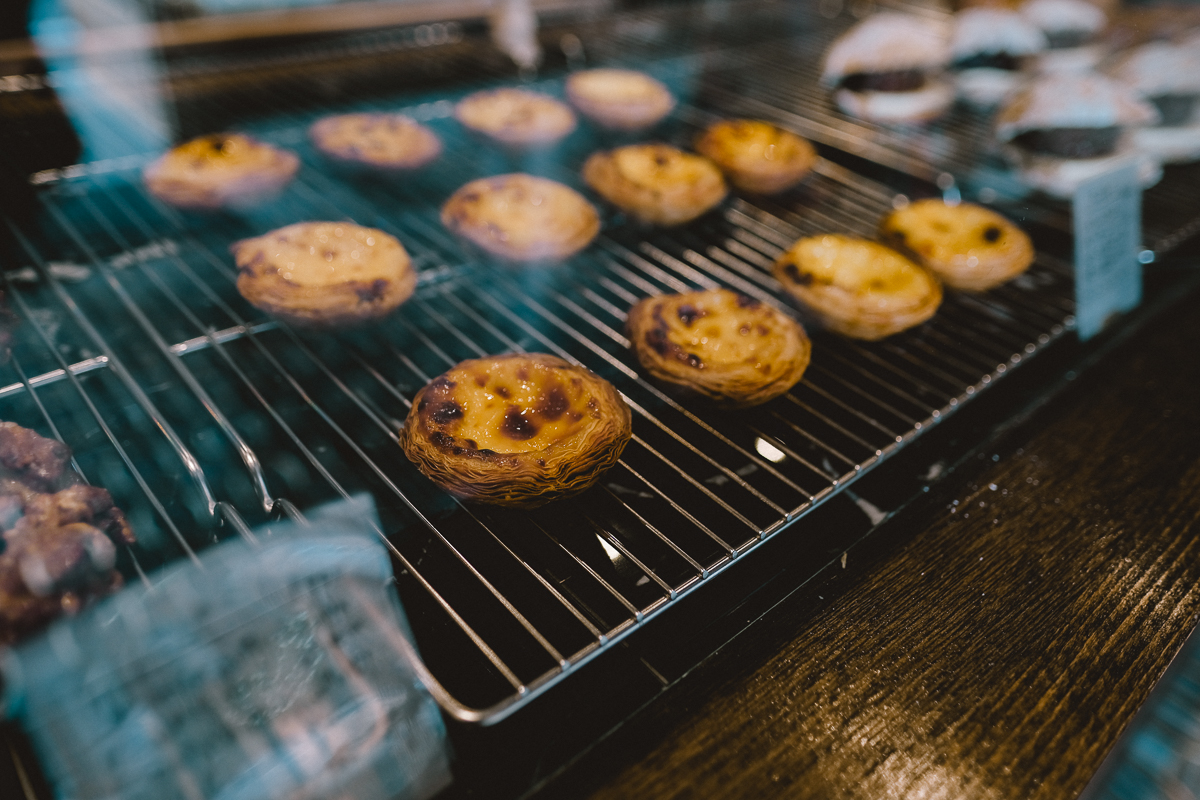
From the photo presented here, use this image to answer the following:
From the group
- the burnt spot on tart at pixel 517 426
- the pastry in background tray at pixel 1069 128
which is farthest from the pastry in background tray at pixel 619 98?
the burnt spot on tart at pixel 517 426

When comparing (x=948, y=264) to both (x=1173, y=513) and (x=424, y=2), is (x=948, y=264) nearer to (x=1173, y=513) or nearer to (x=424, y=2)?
(x=1173, y=513)

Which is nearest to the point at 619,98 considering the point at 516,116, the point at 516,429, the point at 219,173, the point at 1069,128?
the point at 516,116

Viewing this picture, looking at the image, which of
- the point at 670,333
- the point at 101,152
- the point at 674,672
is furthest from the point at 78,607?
the point at 101,152

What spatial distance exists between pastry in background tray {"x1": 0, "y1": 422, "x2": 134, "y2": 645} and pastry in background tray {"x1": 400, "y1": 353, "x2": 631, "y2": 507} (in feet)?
2.39

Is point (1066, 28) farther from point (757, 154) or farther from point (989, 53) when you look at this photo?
point (757, 154)

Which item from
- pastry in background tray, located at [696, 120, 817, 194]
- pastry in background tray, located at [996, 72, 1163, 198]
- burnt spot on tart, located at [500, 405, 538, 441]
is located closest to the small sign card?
pastry in background tray, located at [996, 72, 1163, 198]

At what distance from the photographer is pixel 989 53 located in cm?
495

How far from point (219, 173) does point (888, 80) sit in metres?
3.83

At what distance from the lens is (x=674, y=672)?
5.83ft

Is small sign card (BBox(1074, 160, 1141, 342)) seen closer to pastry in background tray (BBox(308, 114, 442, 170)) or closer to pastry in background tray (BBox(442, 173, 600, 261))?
pastry in background tray (BBox(442, 173, 600, 261))

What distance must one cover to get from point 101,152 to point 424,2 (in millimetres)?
2346

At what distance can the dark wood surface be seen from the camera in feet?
5.27

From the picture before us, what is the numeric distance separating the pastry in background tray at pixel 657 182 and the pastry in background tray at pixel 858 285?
0.57 metres

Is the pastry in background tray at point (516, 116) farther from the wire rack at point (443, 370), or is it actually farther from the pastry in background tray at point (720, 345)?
the pastry in background tray at point (720, 345)
